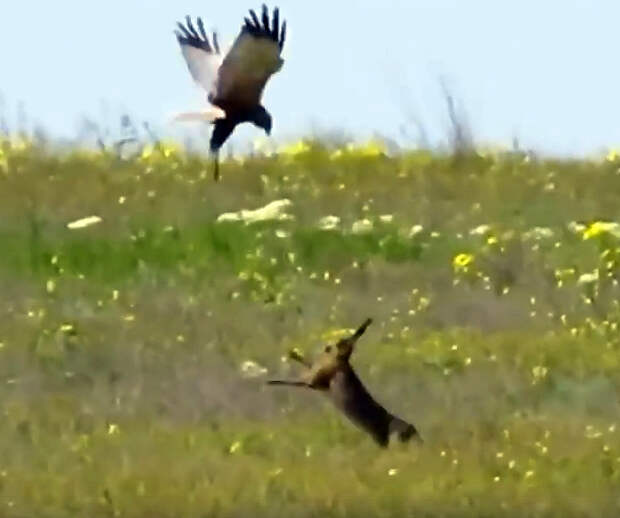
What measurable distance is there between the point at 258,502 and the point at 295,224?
246 inches

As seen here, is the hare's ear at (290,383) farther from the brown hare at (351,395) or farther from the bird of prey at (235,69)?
the bird of prey at (235,69)

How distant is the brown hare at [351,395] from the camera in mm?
8180

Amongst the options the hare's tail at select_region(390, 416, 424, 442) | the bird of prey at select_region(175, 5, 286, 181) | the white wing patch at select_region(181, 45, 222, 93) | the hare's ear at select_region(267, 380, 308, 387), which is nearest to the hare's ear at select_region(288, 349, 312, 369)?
the hare's ear at select_region(267, 380, 308, 387)

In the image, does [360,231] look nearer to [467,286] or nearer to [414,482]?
[467,286]

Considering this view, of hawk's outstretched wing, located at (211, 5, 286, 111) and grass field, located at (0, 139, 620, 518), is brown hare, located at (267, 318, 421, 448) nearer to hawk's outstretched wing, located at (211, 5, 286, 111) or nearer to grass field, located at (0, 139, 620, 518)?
grass field, located at (0, 139, 620, 518)

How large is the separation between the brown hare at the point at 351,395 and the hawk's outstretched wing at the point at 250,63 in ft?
16.2

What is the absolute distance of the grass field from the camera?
24.6ft

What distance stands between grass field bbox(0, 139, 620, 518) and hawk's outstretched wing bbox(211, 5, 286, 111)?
1.96 ft

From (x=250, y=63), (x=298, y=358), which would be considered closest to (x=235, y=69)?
(x=250, y=63)

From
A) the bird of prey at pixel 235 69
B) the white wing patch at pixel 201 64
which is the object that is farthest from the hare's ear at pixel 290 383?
the white wing patch at pixel 201 64

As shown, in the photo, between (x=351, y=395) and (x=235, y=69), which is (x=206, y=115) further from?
(x=351, y=395)

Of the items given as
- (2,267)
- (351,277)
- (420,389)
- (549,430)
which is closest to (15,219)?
(2,267)

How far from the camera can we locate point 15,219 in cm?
1346

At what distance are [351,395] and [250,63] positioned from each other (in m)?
5.73
